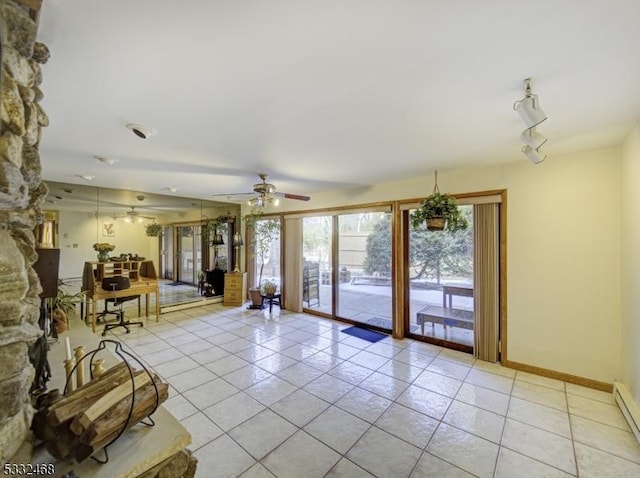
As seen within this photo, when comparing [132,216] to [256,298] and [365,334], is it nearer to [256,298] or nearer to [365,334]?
[256,298]

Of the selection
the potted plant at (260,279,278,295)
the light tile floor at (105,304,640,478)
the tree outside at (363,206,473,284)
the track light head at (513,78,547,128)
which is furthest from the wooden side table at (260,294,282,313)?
the track light head at (513,78,547,128)

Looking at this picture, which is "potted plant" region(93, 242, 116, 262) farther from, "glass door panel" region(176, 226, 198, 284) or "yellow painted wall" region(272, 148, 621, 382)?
"yellow painted wall" region(272, 148, 621, 382)

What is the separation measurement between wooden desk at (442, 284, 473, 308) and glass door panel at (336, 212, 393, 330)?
2.66 ft

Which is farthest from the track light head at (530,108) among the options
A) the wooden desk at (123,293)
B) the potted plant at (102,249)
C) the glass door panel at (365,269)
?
the potted plant at (102,249)

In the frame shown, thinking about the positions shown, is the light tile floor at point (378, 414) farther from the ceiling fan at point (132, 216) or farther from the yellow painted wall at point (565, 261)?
the ceiling fan at point (132, 216)

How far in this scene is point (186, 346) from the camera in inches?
153

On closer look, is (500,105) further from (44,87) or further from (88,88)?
(44,87)

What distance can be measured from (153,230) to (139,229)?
271 mm

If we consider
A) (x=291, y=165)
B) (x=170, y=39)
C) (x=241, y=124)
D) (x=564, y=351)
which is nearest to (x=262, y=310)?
(x=291, y=165)

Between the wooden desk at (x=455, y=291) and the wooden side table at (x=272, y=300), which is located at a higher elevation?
the wooden desk at (x=455, y=291)

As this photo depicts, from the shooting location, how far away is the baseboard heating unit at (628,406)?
2157 millimetres

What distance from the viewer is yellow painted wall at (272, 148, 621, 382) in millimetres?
2777

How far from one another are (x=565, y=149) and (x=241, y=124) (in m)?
3.17

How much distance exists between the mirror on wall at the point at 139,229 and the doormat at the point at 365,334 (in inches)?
143
